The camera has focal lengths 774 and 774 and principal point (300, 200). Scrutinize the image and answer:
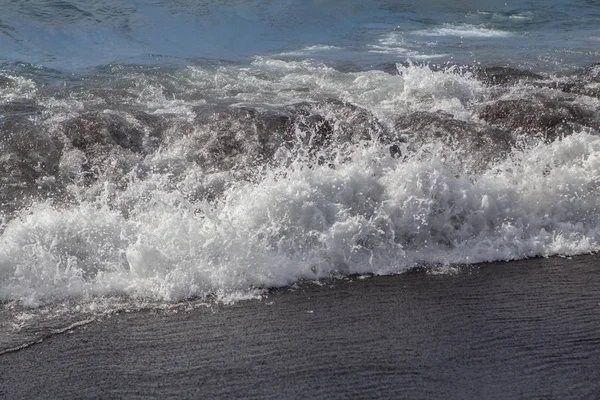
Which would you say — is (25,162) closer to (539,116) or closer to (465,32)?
(539,116)

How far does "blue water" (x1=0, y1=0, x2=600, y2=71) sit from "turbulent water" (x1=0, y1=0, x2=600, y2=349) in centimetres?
36

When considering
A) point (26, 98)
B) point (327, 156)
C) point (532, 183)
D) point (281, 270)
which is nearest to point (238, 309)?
point (281, 270)

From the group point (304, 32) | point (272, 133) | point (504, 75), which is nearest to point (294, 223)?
point (272, 133)

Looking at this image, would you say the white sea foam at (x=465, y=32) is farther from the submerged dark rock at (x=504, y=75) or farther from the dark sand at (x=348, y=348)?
the dark sand at (x=348, y=348)

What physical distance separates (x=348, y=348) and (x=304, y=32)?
38.4ft

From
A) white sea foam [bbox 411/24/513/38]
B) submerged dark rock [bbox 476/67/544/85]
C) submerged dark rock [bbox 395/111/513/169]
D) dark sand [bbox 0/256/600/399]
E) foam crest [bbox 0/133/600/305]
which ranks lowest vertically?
dark sand [bbox 0/256/600/399]

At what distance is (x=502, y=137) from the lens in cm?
784

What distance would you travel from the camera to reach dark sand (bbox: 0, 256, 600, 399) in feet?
14.7

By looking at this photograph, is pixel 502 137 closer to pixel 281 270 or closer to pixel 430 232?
pixel 430 232

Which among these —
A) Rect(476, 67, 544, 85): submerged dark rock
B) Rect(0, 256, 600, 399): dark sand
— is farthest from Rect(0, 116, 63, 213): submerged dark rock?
Rect(476, 67, 544, 85): submerged dark rock

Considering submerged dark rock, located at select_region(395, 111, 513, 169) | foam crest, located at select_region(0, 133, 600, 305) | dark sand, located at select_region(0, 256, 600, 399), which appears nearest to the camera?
dark sand, located at select_region(0, 256, 600, 399)

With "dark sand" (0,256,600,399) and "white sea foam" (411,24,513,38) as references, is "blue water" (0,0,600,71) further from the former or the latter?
"dark sand" (0,256,600,399)

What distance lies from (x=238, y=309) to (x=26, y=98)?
547 centimetres

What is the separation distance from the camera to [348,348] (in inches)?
191
